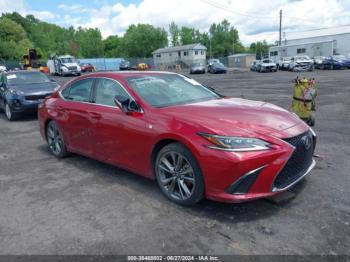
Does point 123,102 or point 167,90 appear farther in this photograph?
point 167,90

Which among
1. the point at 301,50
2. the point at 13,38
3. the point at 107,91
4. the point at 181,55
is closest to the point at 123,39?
the point at 13,38

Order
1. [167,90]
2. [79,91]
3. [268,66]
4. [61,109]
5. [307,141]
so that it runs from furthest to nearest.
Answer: [268,66] → [61,109] → [79,91] → [167,90] → [307,141]

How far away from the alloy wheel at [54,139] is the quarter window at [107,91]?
4.78 ft

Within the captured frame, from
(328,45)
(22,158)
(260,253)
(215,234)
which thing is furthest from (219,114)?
(328,45)

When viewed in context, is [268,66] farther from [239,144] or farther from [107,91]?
[239,144]

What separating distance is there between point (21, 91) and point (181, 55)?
6980 centimetres

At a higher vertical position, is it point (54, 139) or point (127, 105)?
point (127, 105)

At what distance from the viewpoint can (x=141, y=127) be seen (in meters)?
4.39

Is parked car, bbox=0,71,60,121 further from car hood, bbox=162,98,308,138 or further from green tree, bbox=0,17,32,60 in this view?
green tree, bbox=0,17,32,60

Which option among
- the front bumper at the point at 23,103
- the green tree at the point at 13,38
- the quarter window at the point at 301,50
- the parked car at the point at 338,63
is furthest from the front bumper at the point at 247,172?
the green tree at the point at 13,38

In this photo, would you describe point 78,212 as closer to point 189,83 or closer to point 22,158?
point 189,83

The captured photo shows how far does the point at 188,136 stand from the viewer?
151 inches

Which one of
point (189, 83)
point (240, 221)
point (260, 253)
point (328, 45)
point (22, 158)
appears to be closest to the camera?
point (260, 253)

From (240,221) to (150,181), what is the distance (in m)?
1.68
